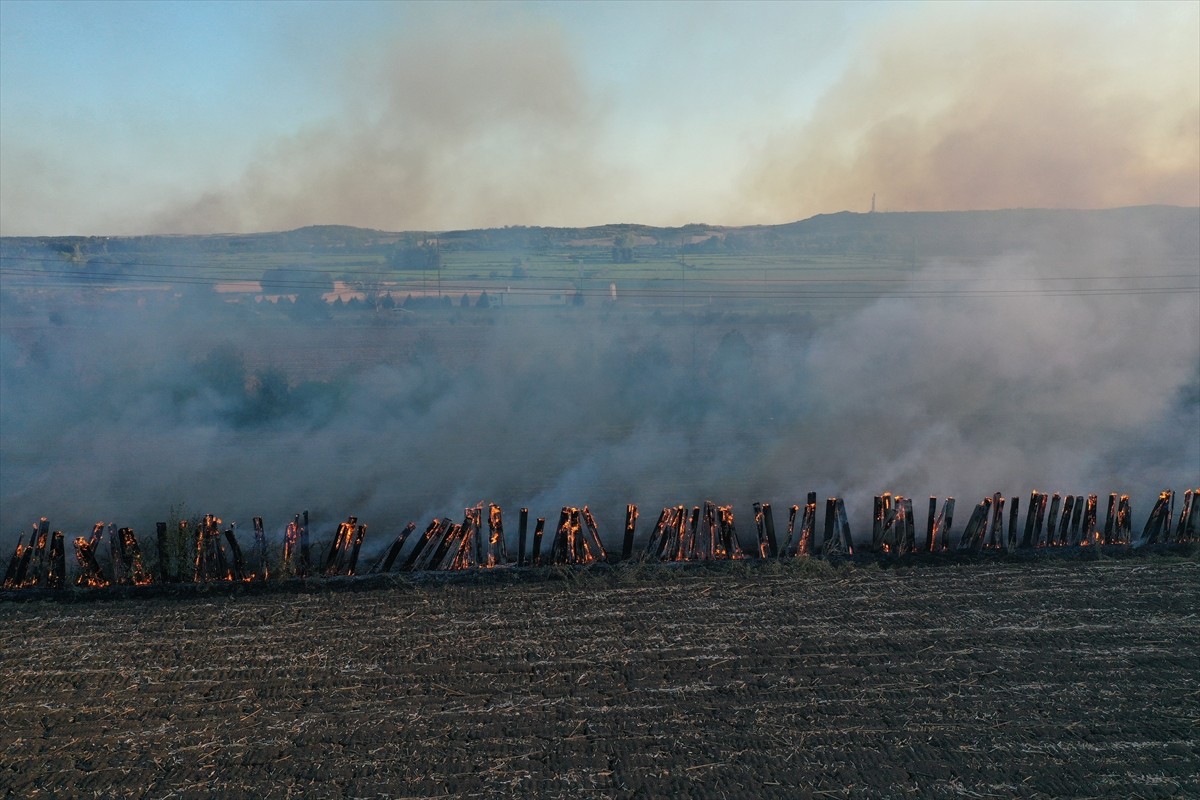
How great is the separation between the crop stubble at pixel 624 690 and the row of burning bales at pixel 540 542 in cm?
60

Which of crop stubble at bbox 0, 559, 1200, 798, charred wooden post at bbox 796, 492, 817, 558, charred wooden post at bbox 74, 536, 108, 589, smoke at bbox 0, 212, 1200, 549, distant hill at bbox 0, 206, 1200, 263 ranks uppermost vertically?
distant hill at bbox 0, 206, 1200, 263

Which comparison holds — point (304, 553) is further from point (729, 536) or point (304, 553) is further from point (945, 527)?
point (945, 527)

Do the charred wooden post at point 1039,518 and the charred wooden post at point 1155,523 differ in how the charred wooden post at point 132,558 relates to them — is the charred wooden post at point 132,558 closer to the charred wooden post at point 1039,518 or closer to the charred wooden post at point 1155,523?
the charred wooden post at point 1039,518

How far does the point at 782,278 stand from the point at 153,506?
3013cm

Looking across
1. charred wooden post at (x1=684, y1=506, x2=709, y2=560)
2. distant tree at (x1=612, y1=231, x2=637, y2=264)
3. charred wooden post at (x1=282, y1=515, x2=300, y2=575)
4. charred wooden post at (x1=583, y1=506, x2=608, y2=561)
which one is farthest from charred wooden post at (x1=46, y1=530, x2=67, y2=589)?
distant tree at (x1=612, y1=231, x2=637, y2=264)

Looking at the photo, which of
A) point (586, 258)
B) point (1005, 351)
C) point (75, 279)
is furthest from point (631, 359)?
point (75, 279)

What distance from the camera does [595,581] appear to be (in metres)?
9.48

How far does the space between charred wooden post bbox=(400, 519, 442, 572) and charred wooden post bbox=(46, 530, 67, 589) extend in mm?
3618

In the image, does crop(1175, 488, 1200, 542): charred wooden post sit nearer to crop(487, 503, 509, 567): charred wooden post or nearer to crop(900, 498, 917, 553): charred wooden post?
crop(900, 498, 917, 553): charred wooden post

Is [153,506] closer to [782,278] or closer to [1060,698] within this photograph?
[1060,698]

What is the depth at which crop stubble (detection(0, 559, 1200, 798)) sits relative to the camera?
228 inches

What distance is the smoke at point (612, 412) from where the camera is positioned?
14.5 metres

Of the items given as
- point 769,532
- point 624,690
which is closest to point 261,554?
point 624,690

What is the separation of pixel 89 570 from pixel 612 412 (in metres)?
13.1
